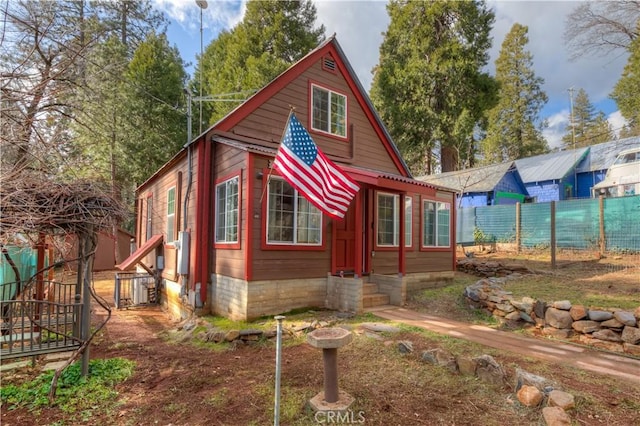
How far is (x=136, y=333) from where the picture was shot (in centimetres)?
741

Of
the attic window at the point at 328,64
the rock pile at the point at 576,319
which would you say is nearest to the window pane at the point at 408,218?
the rock pile at the point at 576,319

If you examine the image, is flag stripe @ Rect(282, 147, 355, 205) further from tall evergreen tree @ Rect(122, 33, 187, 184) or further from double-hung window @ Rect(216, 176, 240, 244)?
tall evergreen tree @ Rect(122, 33, 187, 184)

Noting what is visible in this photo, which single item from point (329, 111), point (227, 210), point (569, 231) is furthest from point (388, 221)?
point (569, 231)

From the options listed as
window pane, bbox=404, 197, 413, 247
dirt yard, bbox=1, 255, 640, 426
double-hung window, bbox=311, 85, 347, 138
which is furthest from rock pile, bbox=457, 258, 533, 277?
dirt yard, bbox=1, 255, 640, 426

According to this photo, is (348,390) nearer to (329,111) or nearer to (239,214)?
(239,214)

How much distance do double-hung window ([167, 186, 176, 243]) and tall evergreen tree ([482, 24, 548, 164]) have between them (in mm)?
26901

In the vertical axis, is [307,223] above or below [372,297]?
above

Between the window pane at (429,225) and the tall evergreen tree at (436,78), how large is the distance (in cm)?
1168

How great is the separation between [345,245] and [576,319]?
4.74 metres

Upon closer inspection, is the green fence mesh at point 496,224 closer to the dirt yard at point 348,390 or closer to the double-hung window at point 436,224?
the double-hung window at point 436,224

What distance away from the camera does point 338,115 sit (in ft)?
32.9

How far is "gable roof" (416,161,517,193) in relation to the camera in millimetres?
19891

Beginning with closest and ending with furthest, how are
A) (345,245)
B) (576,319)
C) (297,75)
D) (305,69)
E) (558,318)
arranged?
1. (576,319)
2. (558,318)
3. (345,245)
4. (297,75)
5. (305,69)

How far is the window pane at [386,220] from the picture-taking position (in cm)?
953
